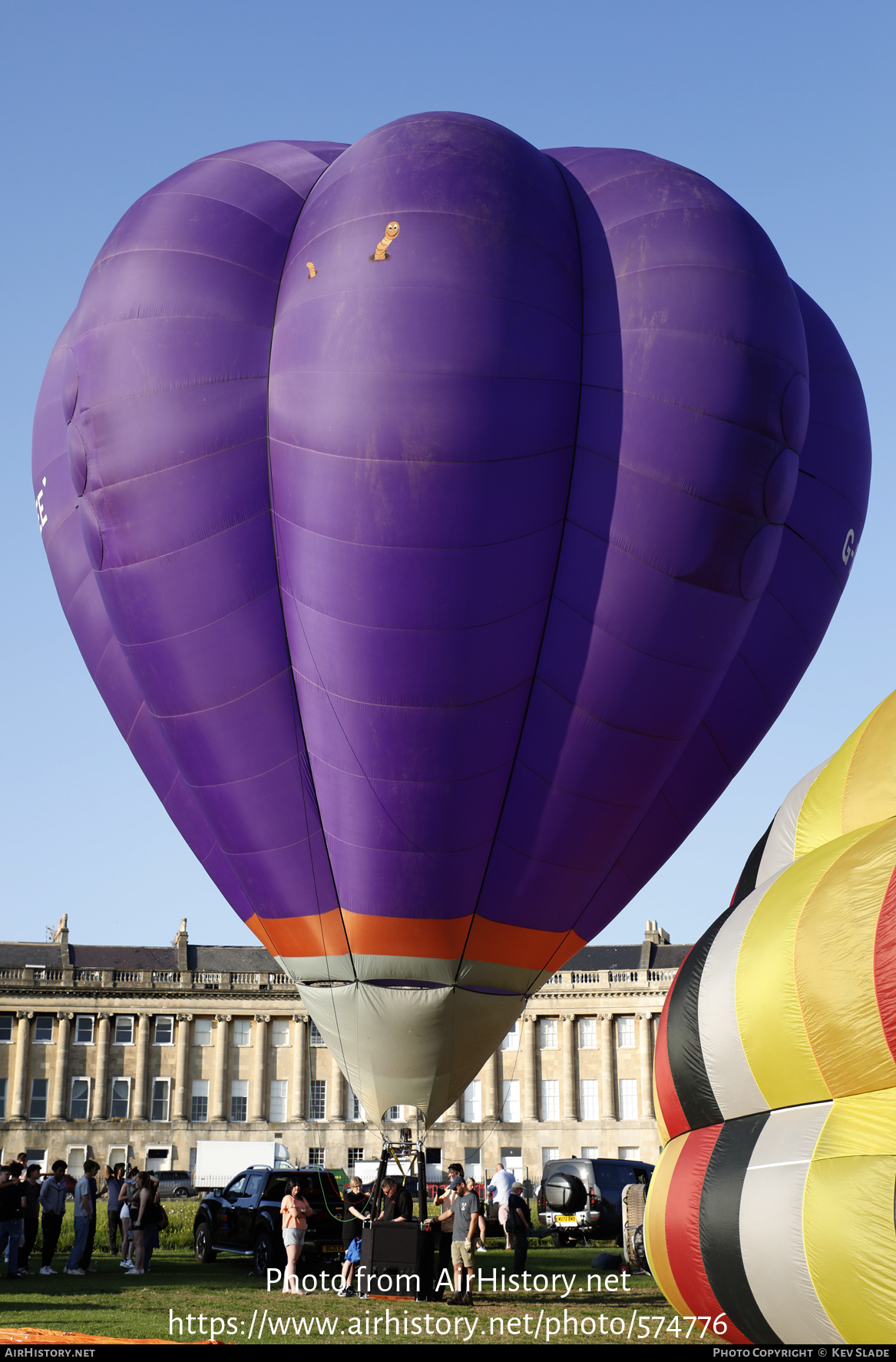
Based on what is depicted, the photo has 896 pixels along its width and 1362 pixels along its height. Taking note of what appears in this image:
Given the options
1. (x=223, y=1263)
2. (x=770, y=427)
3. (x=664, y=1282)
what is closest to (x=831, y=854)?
(x=664, y=1282)

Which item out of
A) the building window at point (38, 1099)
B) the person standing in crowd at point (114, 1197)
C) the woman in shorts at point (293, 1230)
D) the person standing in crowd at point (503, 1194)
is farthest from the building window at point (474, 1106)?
the woman in shorts at point (293, 1230)

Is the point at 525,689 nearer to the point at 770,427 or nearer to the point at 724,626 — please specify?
the point at 724,626

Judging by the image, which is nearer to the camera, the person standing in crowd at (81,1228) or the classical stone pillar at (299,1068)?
the person standing in crowd at (81,1228)

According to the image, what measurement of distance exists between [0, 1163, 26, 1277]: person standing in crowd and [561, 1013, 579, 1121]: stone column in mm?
59475

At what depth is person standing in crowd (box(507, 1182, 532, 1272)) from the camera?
53.0 ft

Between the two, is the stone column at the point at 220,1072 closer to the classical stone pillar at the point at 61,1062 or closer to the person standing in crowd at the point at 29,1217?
the classical stone pillar at the point at 61,1062

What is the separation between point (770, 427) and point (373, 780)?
515 centimetres

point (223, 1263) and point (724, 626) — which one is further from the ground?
point (724, 626)

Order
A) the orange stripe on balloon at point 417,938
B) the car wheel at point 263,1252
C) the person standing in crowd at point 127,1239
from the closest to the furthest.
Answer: the orange stripe on balloon at point 417,938
the car wheel at point 263,1252
the person standing in crowd at point 127,1239

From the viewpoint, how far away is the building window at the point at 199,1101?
69875 mm

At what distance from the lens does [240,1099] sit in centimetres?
7088

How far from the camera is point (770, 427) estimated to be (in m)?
12.1

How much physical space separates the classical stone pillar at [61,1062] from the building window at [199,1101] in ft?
22.9

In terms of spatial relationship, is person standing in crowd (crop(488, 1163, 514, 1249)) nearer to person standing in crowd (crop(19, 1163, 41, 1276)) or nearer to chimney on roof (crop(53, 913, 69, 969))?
person standing in crowd (crop(19, 1163, 41, 1276))
